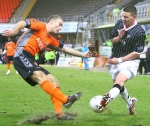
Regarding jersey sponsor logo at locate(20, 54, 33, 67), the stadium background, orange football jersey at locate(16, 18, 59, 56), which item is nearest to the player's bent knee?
jersey sponsor logo at locate(20, 54, 33, 67)

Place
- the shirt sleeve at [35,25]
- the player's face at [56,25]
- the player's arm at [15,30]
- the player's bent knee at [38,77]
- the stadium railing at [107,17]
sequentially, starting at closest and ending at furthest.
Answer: the player's arm at [15,30], the player's bent knee at [38,77], the shirt sleeve at [35,25], the player's face at [56,25], the stadium railing at [107,17]

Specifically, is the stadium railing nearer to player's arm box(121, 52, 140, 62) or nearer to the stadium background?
Result: the stadium background

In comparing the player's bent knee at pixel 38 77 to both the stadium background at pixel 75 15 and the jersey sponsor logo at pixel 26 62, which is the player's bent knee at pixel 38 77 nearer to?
the jersey sponsor logo at pixel 26 62

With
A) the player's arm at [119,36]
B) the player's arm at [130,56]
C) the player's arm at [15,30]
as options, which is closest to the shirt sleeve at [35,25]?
the player's arm at [15,30]

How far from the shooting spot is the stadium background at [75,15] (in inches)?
1709

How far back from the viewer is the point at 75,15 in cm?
5700

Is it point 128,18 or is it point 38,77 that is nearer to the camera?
point 38,77

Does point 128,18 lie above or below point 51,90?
above

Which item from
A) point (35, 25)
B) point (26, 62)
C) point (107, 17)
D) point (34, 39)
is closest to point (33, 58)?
point (26, 62)

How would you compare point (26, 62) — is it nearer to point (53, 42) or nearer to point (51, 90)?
point (51, 90)

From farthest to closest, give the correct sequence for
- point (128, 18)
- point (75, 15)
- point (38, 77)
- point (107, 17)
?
point (75, 15) < point (107, 17) < point (128, 18) < point (38, 77)

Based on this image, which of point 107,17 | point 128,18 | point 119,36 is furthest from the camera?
point 107,17

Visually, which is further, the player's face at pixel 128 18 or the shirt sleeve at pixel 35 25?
the player's face at pixel 128 18

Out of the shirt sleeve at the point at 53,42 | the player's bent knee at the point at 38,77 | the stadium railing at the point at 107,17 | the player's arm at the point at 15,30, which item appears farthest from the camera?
the stadium railing at the point at 107,17
